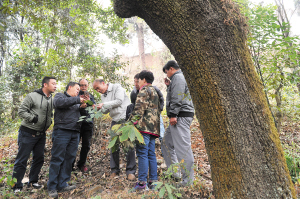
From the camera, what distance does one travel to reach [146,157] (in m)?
3.32

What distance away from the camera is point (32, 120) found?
12.8 feet

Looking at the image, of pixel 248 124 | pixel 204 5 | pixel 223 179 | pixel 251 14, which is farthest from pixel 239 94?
pixel 251 14

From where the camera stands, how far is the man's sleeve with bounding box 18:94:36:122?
388cm

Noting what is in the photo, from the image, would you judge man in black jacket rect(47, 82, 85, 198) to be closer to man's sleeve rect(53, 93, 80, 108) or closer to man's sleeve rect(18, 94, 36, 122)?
man's sleeve rect(53, 93, 80, 108)

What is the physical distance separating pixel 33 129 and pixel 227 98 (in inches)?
159

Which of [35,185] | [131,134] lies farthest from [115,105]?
[131,134]

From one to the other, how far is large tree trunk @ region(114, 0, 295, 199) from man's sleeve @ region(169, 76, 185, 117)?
4.85ft

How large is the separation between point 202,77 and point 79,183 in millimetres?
3913

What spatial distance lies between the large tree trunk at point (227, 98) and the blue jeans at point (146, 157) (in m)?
1.68

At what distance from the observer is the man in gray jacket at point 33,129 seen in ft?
12.7

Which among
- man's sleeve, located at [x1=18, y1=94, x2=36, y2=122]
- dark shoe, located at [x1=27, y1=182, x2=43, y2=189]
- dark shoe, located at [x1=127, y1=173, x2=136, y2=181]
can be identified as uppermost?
man's sleeve, located at [x1=18, y1=94, x2=36, y2=122]

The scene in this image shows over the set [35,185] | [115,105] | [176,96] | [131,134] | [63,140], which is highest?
[176,96]

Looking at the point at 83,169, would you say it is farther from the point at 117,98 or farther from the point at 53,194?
the point at 117,98

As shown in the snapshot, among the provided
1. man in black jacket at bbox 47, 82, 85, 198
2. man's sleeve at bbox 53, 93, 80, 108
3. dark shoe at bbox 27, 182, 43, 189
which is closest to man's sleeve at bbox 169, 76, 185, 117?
man in black jacket at bbox 47, 82, 85, 198
